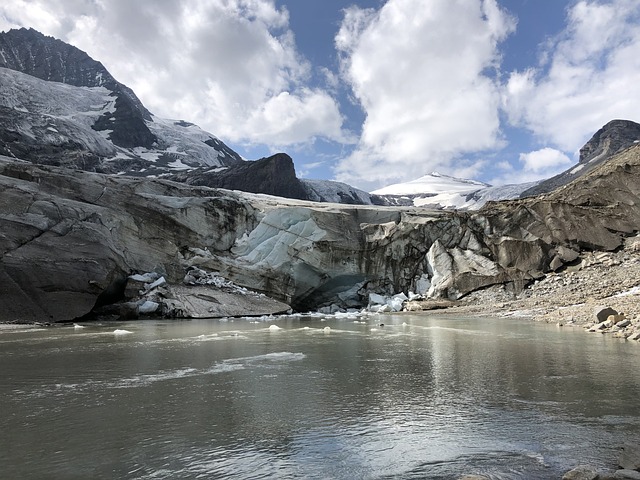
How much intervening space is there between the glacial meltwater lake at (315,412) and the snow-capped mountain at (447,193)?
89.1 m

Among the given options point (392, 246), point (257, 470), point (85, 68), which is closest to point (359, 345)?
point (257, 470)

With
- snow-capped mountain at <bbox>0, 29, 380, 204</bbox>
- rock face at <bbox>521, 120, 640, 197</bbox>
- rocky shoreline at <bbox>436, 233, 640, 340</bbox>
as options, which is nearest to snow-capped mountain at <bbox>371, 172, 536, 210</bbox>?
rock face at <bbox>521, 120, 640, 197</bbox>

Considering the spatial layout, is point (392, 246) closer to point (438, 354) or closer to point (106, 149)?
point (438, 354)

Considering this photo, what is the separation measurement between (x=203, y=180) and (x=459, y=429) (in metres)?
76.1

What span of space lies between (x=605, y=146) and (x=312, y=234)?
89455mm

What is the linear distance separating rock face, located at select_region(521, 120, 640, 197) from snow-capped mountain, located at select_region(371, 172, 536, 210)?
13558 mm

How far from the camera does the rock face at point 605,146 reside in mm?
91000

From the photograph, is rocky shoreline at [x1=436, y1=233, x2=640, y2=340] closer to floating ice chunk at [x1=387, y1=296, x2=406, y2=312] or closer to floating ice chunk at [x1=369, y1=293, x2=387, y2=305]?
floating ice chunk at [x1=387, y1=296, x2=406, y2=312]

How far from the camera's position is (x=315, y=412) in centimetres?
623

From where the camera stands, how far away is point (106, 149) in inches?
3794

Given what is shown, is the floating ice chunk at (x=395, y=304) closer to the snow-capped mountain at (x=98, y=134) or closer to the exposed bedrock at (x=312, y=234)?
the exposed bedrock at (x=312, y=234)

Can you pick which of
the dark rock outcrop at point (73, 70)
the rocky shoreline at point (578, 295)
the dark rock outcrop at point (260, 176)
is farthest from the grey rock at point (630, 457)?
the dark rock outcrop at point (73, 70)

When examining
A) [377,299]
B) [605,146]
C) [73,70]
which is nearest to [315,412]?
[377,299]

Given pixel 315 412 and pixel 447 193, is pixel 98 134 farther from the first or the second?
pixel 447 193
